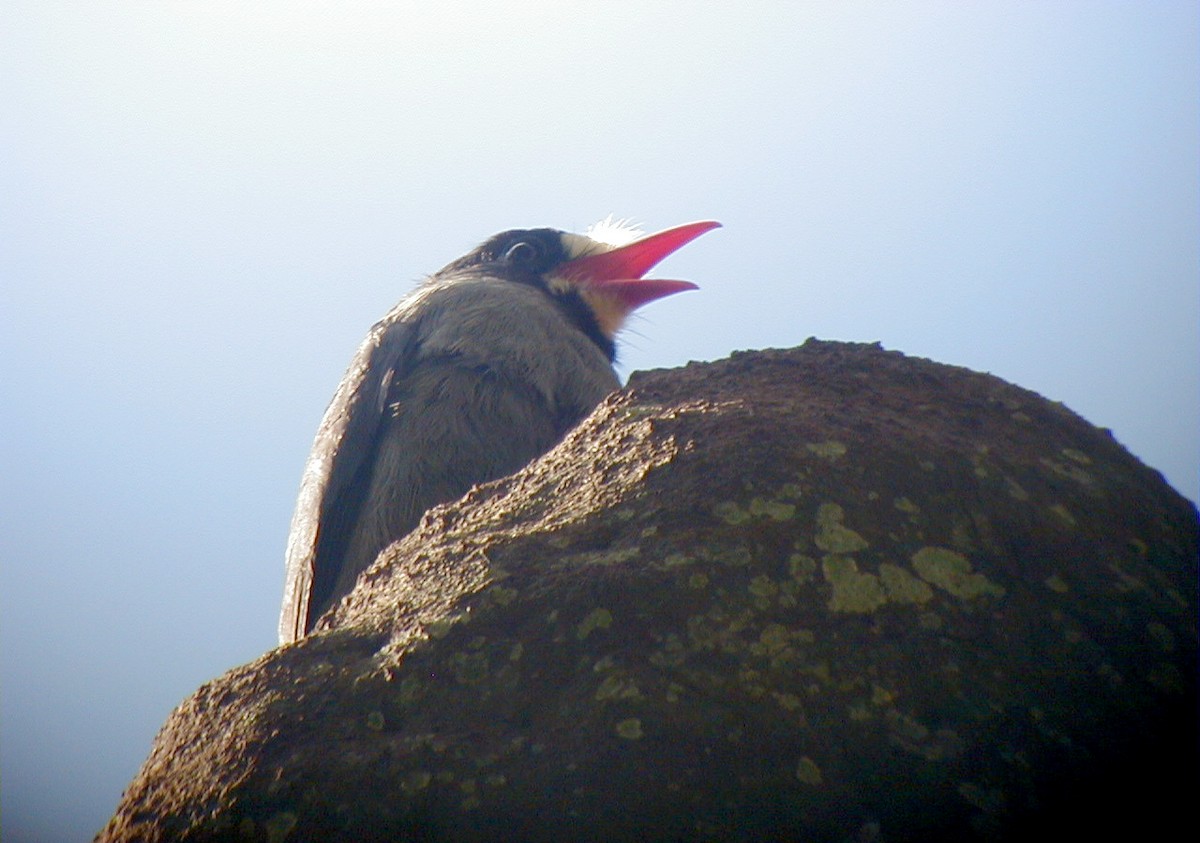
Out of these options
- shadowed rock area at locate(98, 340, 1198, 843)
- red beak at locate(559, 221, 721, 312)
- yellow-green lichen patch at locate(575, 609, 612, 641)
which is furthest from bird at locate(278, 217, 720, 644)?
yellow-green lichen patch at locate(575, 609, 612, 641)

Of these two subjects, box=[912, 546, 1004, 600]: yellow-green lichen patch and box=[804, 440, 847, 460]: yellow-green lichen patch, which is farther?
box=[804, 440, 847, 460]: yellow-green lichen patch

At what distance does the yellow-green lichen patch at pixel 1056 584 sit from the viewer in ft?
5.35

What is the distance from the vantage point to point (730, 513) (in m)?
1.74

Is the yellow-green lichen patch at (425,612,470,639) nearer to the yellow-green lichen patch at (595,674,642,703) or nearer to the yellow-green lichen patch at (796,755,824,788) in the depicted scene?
the yellow-green lichen patch at (595,674,642,703)

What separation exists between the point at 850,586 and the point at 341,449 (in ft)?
8.88

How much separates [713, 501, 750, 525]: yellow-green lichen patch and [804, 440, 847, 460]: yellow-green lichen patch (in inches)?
8.6

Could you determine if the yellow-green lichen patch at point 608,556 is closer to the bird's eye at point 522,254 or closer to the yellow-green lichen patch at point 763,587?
the yellow-green lichen patch at point 763,587

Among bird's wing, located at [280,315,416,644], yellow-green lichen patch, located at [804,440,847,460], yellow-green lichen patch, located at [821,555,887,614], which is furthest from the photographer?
bird's wing, located at [280,315,416,644]

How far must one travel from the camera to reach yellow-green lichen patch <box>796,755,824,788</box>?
1367mm

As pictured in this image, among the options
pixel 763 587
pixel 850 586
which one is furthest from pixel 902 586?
pixel 763 587

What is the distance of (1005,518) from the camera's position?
1756mm

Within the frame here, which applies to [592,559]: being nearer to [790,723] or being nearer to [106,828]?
[790,723]

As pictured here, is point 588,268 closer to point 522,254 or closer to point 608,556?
point 522,254

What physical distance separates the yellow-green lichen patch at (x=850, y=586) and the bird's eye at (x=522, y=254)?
370cm
